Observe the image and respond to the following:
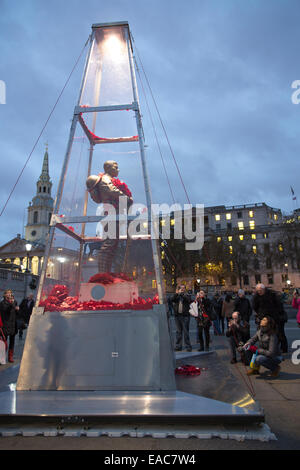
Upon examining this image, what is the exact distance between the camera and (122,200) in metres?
5.48

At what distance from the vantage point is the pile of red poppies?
446 cm

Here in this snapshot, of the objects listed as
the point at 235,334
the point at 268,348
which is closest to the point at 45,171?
the point at 235,334

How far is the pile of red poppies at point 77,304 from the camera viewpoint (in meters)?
4.46

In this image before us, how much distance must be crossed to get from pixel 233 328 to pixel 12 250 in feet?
276

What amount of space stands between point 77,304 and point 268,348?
3.83 meters

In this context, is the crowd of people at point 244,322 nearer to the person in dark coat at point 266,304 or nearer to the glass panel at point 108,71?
the person in dark coat at point 266,304

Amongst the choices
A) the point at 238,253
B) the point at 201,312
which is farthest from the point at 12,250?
the point at 201,312

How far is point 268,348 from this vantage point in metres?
5.77

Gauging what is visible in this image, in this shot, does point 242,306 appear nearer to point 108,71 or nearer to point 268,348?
point 268,348

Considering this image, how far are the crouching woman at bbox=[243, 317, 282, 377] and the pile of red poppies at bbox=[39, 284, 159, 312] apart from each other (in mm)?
2661

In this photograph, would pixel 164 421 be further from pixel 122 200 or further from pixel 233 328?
pixel 233 328

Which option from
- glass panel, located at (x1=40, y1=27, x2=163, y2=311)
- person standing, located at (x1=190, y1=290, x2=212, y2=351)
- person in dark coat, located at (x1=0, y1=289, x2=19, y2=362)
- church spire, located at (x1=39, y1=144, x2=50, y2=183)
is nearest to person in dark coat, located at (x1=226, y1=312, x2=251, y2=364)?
person standing, located at (x1=190, y1=290, x2=212, y2=351)

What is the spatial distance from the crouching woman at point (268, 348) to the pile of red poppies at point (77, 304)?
2.66 metres
